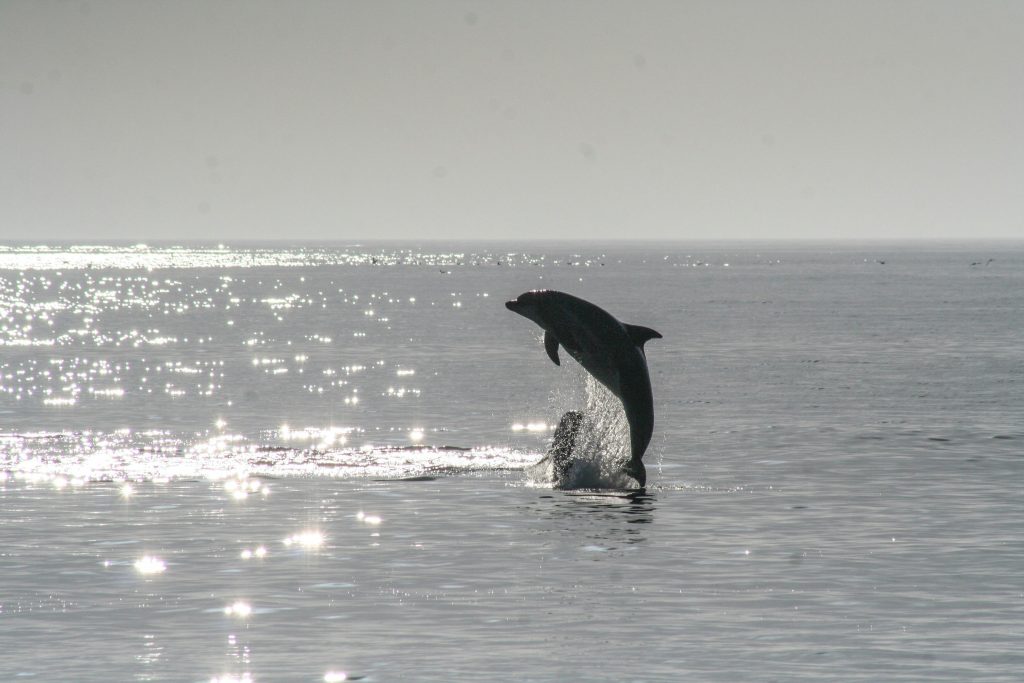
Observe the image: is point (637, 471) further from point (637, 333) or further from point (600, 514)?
point (637, 333)

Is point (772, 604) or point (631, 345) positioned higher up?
point (631, 345)

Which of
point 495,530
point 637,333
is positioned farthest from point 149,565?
point 637,333

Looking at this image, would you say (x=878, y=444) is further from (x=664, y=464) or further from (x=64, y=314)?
(x=64, y=314)

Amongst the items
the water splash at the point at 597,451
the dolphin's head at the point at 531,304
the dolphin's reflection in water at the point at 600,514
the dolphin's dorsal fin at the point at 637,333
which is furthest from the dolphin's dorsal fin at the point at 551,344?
the water splash at the point at 597,451

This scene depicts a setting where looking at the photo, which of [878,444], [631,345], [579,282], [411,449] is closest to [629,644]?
[631,345]

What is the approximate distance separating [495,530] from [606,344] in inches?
155

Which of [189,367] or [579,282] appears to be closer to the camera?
[189,367]

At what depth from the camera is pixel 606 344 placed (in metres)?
24.0

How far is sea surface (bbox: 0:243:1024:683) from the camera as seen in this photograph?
15109 mm

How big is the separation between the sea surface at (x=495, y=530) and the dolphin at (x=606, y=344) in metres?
1.47

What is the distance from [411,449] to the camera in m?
31.8

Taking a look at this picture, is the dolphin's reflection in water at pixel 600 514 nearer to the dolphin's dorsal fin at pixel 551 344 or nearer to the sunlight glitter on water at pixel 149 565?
the dolphin's dorsal fin at pixel 551 344

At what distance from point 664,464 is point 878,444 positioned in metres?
6.02

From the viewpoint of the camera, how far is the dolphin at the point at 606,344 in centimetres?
2391
